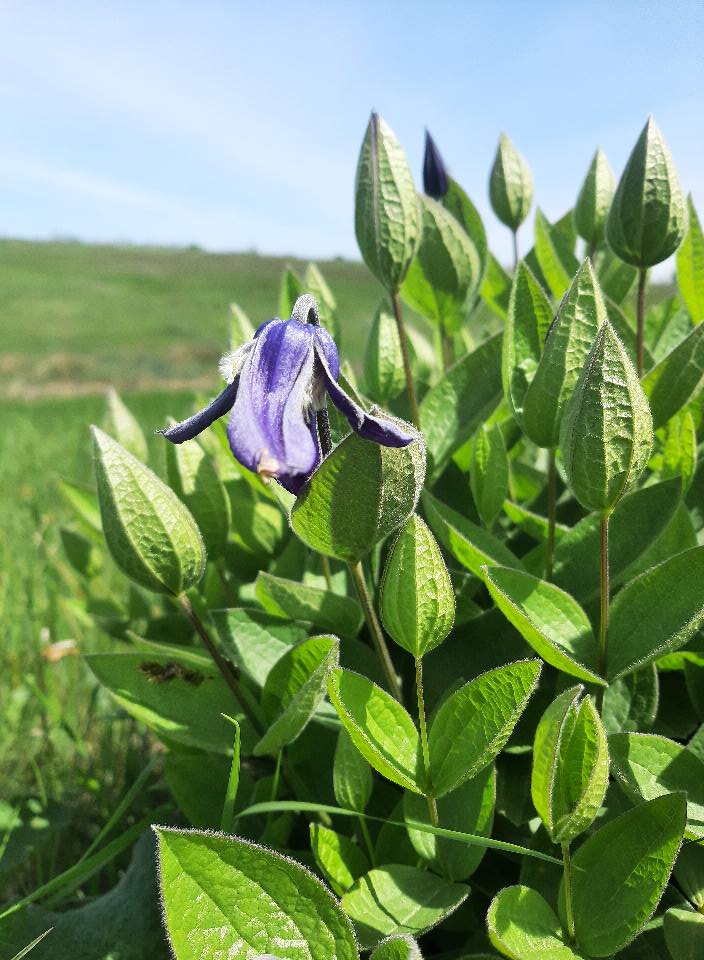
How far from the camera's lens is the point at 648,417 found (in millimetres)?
791

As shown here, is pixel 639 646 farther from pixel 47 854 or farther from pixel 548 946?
pixel 47 854

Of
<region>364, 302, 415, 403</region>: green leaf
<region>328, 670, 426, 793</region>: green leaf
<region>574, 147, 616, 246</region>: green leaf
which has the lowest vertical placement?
<region>328, 670, 426, 793</region>: green leaf

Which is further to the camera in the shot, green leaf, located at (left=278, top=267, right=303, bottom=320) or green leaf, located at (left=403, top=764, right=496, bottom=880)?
green leaf, located at (left=278, top=267, right=303, bottom=320)

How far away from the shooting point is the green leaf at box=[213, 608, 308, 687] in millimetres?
1047

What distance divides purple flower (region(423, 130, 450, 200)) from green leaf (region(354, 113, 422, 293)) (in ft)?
1.15

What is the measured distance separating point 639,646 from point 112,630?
0.93 m

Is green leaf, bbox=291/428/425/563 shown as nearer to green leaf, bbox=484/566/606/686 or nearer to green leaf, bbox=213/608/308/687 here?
green leaf, bbox=484/566/606/686

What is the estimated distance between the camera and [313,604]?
3.38 feet

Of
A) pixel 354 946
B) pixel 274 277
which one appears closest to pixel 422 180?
pixel 354 946

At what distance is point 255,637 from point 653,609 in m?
0.48

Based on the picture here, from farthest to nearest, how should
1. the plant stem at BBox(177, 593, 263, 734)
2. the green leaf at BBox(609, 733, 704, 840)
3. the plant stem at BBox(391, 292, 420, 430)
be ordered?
1. the plant stem at BBox(391, 292, 420, 430)
2. the plant stem at BBox(177, 593, 263, 734)
3. the green leaf at BBox(609, 733, 704, 840)

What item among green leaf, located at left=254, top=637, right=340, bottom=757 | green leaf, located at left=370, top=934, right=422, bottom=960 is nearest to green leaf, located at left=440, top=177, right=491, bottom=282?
green leaf, located at left=254, top=637, right=340, bottom=757

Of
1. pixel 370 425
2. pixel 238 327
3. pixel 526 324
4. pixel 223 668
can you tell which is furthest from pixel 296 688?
pixel 238 327

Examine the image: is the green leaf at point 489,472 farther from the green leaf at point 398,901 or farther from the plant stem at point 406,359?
the green leaf at point 398,901
